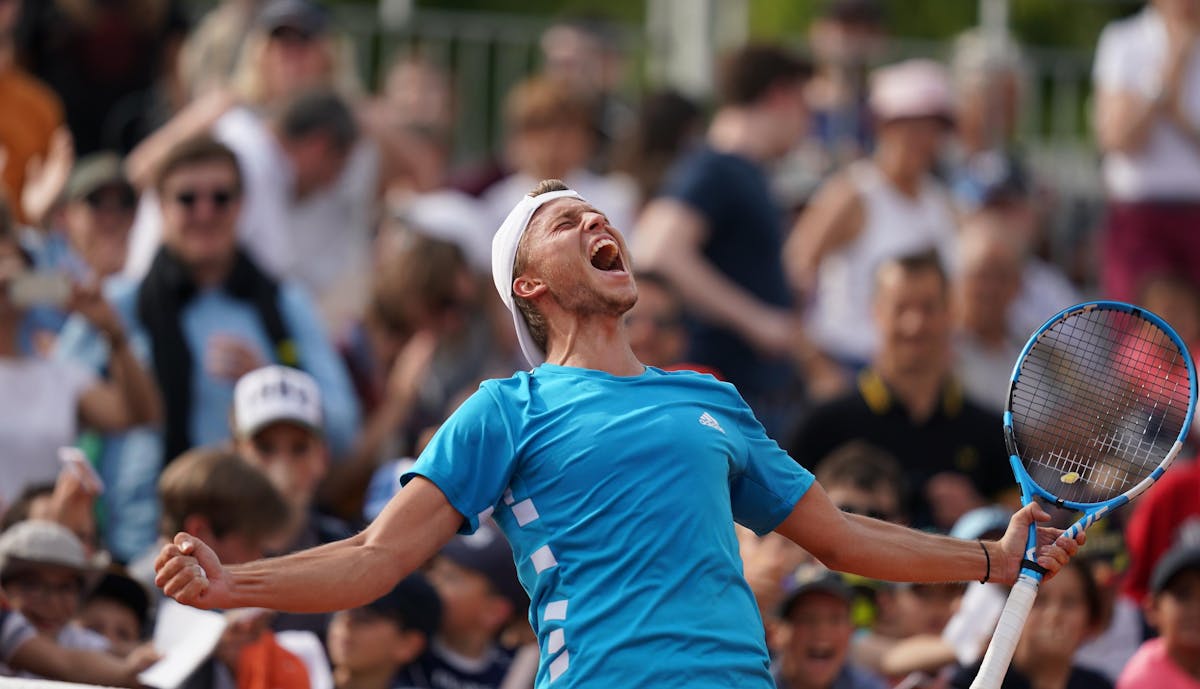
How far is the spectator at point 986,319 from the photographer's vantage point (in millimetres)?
9273

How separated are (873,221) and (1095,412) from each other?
4.98 m

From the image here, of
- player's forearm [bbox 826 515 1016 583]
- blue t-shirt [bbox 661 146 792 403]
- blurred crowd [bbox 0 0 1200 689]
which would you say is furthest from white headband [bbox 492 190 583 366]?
blue t-shirt [bbox 661 146 792 403]

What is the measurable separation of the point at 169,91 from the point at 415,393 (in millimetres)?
2899

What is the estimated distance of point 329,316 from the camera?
9.10 meters

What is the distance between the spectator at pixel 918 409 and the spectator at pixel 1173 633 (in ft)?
4.40

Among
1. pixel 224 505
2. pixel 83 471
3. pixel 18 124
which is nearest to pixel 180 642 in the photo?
pixel 224 505

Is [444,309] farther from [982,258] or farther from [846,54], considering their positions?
[846,54]

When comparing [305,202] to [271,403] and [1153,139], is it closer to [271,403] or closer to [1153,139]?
[271,403]

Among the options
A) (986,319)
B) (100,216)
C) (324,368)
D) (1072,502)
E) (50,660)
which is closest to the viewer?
(1072,502)

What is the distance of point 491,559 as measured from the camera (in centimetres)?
671

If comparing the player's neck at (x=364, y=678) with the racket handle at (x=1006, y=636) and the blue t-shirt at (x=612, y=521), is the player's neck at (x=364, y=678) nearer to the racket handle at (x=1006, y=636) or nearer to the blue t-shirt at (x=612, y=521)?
the blue t-shirt at (x=612, y=521)

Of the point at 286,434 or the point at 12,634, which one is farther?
the point at 286,434

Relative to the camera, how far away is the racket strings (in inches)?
183

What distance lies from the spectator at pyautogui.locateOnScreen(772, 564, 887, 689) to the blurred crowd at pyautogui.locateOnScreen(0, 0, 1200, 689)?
0.04 ft
